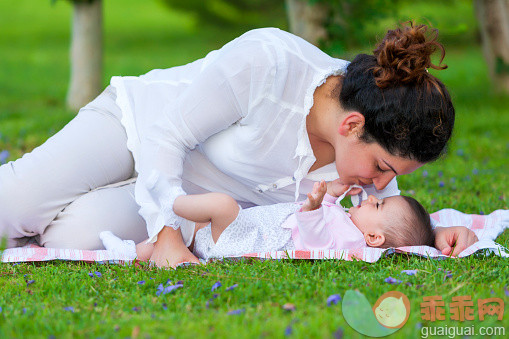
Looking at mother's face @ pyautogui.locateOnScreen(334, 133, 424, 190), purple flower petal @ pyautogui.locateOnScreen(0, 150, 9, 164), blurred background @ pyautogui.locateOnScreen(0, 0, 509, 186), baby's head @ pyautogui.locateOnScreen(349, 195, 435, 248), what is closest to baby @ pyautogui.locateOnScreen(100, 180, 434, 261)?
baby's head @ pyautogui.locateOnScreen(349, 195, 435, 248)

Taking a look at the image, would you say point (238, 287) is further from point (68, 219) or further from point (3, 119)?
point (3, 119)

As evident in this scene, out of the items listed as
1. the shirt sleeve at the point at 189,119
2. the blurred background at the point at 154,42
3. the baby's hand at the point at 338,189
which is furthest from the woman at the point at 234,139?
the blurred background at the point at 154,42

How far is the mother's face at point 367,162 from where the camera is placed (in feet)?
10.8

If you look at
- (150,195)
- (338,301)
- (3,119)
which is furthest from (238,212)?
(3,119)

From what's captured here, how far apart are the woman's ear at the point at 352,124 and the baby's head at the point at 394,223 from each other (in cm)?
59

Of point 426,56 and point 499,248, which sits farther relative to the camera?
point 499,248

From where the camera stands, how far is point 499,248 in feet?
11.2

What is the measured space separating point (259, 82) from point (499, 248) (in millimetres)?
1514

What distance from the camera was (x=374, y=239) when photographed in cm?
362

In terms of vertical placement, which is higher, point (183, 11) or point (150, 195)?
point (183, 11)

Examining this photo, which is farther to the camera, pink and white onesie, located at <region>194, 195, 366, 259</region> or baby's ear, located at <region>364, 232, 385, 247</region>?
baby's ear, located at <region>364, 232, 385, 247</region>

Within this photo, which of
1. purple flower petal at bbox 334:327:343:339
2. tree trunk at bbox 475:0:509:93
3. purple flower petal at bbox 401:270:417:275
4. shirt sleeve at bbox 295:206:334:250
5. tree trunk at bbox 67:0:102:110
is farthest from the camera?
tree trunk at bbox 475:0:509:93

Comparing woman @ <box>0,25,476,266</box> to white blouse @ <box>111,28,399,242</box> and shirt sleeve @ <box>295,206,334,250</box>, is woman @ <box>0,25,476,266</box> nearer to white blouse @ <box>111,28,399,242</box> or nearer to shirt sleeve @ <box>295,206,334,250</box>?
white blouse @ <box>111,28,399,242</box>

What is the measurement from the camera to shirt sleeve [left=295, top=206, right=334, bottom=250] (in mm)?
3324
